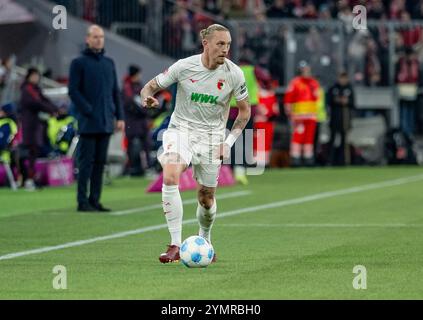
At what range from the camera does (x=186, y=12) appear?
36469 mm

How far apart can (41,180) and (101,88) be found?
286 inches

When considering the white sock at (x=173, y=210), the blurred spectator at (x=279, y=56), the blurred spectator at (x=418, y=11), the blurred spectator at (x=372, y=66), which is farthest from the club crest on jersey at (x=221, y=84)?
the blurred spectator at (x=418, y=11)

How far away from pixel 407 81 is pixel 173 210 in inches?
1004

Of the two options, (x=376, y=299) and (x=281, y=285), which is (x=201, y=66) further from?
(x=376, y=299)

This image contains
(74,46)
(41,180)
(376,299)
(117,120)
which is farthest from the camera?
(74,46)

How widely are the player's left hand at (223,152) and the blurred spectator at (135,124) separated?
650 inches

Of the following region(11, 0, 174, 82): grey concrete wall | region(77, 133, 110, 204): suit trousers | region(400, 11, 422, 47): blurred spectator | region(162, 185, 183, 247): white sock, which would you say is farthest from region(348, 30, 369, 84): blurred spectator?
region(162, 185, 183, 247): white sock

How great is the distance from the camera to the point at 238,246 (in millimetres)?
14273

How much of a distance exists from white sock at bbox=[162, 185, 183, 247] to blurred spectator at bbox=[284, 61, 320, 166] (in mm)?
21657

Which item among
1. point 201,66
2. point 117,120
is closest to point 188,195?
point 117,120

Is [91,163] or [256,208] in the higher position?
[91,163]

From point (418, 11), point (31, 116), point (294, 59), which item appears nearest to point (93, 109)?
point (31, 116)

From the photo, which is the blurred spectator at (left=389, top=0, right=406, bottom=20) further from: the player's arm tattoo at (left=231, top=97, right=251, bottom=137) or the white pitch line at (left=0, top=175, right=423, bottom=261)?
the player's arm tattoo at (left=231, top=97, right=251, bottom=137)

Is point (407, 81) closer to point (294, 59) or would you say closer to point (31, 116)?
point (294, 59)
